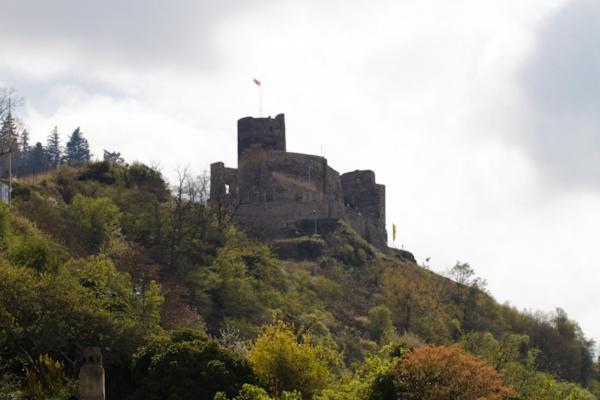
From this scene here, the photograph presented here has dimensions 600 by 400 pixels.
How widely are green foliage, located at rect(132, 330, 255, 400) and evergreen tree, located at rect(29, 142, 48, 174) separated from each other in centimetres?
8450

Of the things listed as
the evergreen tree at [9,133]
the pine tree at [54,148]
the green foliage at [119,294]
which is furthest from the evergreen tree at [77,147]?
the green foliage at [119,294]

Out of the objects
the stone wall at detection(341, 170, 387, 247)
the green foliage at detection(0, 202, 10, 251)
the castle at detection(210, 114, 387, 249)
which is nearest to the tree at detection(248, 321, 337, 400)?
the green foliage at detection(0, 202, 10, 251)

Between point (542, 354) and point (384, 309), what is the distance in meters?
21.3

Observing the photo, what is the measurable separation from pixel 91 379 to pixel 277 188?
55.2m

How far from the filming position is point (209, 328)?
47.8 meters

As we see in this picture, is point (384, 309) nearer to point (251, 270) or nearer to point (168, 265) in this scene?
point (251, 270)

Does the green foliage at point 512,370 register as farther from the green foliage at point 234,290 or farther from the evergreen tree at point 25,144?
the evergreen tree at point 25,144

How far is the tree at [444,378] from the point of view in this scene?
28266 millimetres

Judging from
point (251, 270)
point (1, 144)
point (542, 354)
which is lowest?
point (542, 354)

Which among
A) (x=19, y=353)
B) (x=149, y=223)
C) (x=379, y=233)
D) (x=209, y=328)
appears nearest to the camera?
(x=19, y=353)

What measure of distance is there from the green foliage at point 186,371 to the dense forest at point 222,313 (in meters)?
0.06

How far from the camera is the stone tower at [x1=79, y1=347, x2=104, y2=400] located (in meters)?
25.2

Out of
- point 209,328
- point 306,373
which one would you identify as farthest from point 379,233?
point 306,373

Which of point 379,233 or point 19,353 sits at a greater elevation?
point 379,233
